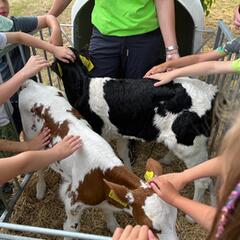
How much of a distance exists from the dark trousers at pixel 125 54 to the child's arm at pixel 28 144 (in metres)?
0.75

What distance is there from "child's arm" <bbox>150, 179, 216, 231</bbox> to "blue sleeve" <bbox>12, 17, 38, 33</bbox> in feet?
6.01

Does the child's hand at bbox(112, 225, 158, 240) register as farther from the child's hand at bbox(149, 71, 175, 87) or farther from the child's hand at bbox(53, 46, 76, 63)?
the child's hand at bbox(53, 46, 76, 63)

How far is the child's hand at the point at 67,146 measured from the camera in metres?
2.14

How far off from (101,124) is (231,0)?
18.1 feet

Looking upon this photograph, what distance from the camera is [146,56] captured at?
9.98ft

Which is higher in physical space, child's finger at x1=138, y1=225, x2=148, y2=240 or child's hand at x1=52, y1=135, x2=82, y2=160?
child's finger at x1=138, y1=225, x2=148, y2=240

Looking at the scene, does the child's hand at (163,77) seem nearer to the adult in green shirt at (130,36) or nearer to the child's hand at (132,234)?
the adult in green shirt at (130,36)

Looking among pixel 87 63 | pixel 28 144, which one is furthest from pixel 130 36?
pixel 28 144

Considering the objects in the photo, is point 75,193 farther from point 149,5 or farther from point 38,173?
point 149,5

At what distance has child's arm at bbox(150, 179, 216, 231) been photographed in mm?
1626

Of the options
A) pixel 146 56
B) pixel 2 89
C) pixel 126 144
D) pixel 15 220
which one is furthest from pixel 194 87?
pixel 15 220

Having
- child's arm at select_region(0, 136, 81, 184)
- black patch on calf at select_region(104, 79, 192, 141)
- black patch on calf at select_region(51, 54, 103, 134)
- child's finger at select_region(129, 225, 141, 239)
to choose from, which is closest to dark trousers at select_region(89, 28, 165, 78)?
black patch on calf at select_region(51, 54, 103, 134)

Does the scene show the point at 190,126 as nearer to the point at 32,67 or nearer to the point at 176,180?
the point at 176,180

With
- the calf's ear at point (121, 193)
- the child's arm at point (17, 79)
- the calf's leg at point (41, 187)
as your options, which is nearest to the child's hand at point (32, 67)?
the child's arm at point (17, 79)
